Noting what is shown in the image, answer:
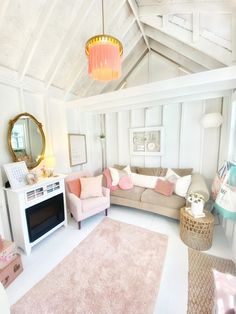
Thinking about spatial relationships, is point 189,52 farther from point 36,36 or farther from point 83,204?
point 83,204

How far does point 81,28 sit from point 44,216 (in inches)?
112

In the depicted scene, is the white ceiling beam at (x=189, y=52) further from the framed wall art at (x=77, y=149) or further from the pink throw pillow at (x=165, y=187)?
the framed wall art at (x=77, y=149)

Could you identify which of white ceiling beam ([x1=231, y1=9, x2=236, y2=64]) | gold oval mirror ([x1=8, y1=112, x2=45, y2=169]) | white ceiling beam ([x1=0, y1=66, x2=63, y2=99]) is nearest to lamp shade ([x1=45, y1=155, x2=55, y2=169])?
gold oval mirror ([x1=8, y1=112, x2=45, y2=169])

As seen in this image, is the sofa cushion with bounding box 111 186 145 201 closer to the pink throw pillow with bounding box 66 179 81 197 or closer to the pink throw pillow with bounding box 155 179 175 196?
the pink throw pillow with bounding box 155 179 175 196

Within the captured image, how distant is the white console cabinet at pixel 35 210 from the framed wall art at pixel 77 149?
874mm

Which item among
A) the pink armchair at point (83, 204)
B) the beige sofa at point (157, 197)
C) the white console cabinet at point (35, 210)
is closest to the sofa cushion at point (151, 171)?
the beige sofa at point (157, 197)

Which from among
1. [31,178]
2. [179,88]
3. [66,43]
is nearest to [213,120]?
[179,88]

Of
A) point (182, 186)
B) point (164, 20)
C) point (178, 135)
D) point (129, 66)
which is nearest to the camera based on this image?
point (164, 20)

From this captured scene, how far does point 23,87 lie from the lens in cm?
222

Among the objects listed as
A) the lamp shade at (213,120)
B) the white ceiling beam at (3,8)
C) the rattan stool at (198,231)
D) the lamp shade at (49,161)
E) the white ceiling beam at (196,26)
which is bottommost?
the rattan stool at (198,231)

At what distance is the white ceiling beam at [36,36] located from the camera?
5.49ft

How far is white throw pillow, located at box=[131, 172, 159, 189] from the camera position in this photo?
120 inches

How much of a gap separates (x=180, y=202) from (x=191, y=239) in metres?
0.61

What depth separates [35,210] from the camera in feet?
6.86
